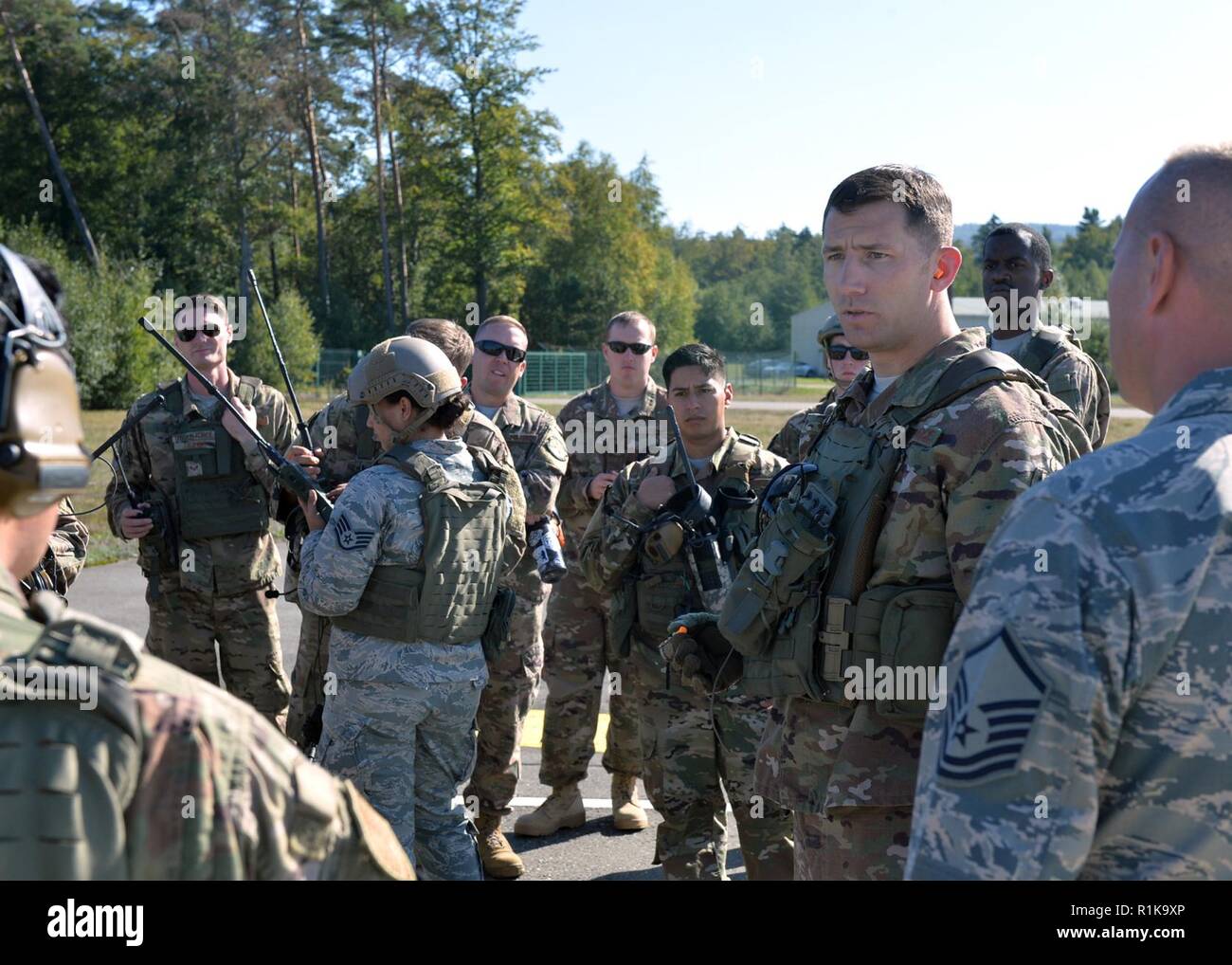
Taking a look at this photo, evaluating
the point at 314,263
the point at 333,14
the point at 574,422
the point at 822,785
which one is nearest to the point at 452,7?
the point at 333,14

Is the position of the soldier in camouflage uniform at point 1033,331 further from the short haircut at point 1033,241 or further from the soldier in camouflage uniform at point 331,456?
the soldier in camouflage uniform at point 331,456

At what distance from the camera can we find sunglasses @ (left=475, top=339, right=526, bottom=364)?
600 cm

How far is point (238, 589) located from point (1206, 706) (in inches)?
190

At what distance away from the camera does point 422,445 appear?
13.2ft

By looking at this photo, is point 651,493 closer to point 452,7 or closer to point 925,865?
point 925,865

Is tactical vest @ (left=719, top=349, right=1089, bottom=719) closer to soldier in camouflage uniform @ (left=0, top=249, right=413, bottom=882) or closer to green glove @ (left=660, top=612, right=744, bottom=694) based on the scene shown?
green glove @ (left=660, top=612, right=744, bottom=694)

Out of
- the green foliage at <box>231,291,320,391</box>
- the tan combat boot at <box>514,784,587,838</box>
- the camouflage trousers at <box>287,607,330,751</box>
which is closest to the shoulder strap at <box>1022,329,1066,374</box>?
the tan combat boot at <box>514,784,587,838</box>

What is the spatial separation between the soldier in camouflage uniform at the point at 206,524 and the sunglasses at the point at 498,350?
1.16 meters

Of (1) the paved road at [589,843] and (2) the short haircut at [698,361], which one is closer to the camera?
(2) the short haircut at [698,361]

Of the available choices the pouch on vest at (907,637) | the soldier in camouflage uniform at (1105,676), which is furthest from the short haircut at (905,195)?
the soldier in camouflage uniform at (1105,676)

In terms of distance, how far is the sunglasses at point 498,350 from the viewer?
600 cm

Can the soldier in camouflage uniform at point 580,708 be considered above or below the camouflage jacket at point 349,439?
below

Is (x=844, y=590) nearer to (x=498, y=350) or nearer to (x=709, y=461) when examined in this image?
(x=709, y=461)
